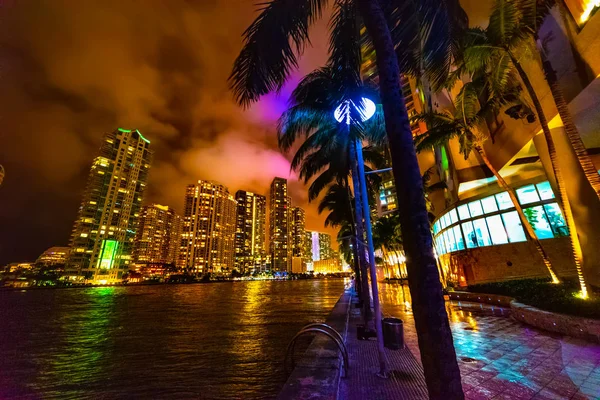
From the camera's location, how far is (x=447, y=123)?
13.7m

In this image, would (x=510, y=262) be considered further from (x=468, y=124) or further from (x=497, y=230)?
(x=468, y=124)

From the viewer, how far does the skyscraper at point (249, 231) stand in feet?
560

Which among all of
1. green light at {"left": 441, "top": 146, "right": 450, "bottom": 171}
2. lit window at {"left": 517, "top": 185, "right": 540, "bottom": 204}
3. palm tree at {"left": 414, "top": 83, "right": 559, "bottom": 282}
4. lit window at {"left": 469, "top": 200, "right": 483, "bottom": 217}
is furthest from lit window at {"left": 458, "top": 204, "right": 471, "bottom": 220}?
palm tree at {"left": 414, "top": 83, "right": 559, "bottom": 282}

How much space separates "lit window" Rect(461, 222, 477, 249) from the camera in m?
22.3

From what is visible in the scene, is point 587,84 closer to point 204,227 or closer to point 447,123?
point 447,123

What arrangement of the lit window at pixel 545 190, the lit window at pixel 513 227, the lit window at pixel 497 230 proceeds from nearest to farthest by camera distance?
1. the lit window at pixel 545 190
2. the lit window at pixel 513 227
3. the lit window at pixel 497 230

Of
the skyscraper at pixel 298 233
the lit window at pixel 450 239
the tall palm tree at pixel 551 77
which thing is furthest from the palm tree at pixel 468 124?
the skyscraper at pixel 298 233

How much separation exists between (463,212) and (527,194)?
5.44 m

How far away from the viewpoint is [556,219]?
17156mm

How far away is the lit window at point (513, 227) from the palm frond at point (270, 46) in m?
22.6

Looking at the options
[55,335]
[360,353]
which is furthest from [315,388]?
[55,335]

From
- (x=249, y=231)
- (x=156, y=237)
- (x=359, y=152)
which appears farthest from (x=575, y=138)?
(x=156, y=237)

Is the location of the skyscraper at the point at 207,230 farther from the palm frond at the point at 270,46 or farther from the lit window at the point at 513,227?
the palm frond at the point at 270,46

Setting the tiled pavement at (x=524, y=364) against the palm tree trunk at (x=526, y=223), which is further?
the palm tree trunk at (x=526, y=223)
